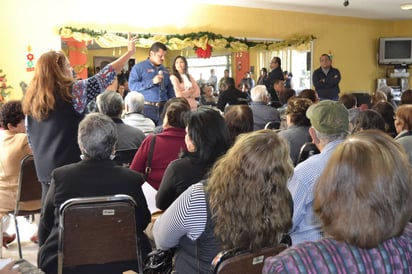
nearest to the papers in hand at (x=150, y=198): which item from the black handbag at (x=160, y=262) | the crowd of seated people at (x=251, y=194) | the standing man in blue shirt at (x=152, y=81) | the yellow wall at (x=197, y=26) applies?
the black handbag at (x=160, y=262)

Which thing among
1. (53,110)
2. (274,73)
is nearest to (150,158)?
(53,110)

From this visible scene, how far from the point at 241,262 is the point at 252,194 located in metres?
0.29

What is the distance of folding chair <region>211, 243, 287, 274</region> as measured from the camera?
4.97 feet

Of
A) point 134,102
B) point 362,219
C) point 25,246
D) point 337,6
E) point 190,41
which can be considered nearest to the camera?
point 362,219

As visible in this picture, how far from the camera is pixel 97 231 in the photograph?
7.20 ft

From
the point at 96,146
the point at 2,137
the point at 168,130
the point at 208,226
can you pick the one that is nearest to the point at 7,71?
the point at 2,137

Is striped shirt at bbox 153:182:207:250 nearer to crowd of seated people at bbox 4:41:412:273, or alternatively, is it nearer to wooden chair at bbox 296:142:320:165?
crowd of seated people at bbox 4:41:412:273

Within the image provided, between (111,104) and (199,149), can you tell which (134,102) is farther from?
(199,149)

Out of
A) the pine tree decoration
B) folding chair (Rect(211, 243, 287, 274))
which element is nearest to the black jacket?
folding chair (Rect(211, 243, 287, 274))

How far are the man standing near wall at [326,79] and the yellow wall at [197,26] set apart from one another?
0.90 metres

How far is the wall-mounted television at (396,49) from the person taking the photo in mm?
11109

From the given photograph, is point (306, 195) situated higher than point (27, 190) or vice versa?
point (306, 195)

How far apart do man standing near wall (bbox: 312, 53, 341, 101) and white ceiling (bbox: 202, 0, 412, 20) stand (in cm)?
104

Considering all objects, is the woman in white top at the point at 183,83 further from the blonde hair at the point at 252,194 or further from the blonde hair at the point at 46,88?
the blonde hair at the point at 252,194
